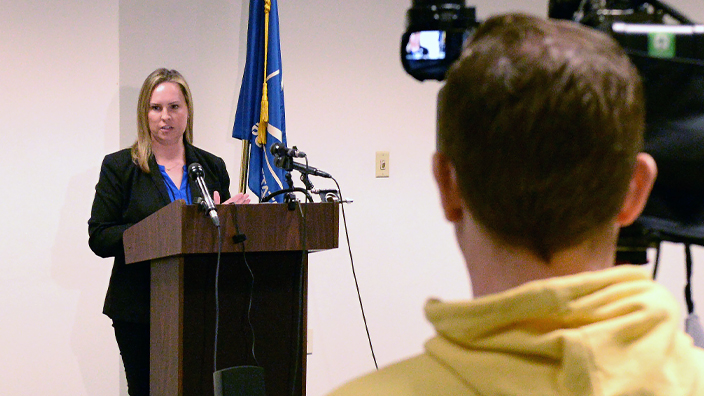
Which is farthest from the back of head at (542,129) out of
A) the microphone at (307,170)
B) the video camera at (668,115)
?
the microphone at (307,170)

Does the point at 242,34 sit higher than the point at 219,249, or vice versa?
the point at 242,34

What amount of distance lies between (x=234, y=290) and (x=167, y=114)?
1.12 metres

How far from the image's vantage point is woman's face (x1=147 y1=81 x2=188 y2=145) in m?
3.12

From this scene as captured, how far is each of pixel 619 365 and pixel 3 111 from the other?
347 cm

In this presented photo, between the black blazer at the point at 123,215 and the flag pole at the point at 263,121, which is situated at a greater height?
the flag pole at the point at 263,121

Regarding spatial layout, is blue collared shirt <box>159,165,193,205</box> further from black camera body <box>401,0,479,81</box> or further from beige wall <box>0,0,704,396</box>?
black camera body <box>401,0,479,81</box>

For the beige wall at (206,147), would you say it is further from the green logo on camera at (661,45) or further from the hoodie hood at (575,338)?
the hoodie hood at (575,338)

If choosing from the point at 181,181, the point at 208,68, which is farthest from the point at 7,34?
the point at 181,181

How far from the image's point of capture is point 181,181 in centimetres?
308

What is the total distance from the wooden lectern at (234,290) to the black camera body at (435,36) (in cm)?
130

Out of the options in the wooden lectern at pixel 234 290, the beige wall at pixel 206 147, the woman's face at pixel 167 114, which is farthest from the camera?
the beige wall at pixel 206 147

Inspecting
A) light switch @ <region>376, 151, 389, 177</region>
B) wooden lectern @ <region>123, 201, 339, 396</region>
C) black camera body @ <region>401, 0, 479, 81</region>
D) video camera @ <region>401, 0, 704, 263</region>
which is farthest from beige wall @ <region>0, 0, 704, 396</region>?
video camera @ <region>401, 0, 704, 263</region>

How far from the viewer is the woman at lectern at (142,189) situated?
2820 mm

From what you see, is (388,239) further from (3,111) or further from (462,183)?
(462,183)
